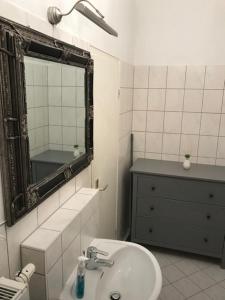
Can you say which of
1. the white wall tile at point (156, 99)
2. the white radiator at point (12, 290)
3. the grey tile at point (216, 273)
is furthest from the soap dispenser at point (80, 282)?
the white wall tile at point (156, 99)

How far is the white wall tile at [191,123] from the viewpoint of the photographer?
2480mm

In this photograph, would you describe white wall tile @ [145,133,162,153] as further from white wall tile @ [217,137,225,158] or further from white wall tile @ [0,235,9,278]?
white wall tile @ [0,235,9,278]

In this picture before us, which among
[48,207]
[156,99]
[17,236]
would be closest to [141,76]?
[156,99]

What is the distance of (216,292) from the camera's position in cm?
205

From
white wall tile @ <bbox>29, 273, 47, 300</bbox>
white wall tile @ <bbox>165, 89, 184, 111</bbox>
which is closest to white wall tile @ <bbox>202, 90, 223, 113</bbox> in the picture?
white wall tile @ <bbox>165, 89, 184, 111</bbox>

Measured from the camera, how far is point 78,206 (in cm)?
129

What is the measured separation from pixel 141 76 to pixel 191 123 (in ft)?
2.24

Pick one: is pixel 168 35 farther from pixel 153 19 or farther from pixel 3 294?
pixel 3 294

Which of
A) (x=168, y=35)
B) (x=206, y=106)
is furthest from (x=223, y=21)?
(x=206, y=106)

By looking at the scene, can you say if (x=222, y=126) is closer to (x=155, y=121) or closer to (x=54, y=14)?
(x=155, y=121)

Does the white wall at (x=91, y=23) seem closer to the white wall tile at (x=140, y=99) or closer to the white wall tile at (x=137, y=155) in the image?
the white wall tile at (x=140, y=99)

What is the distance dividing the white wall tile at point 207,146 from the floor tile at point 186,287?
3.82 ft

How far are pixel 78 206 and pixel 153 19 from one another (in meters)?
1.97

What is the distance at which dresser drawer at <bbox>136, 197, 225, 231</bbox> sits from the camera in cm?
223
